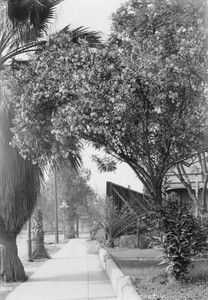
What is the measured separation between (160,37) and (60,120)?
241 centimetres

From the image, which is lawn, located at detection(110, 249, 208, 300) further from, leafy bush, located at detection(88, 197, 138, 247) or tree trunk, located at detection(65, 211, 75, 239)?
tree trunk, located at detection(65, 211, 75, 239)

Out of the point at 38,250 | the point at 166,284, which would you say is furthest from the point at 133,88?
the point at 38,250

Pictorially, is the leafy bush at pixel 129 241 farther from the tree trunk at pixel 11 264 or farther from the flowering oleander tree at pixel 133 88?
the flowering oleander tree at pixel 133 88

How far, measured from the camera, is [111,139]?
10.5 meters

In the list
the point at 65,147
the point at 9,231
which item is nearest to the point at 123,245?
the point at 9,231

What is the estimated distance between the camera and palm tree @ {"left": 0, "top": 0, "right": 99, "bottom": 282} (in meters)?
11.9

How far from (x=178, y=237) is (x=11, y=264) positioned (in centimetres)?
431

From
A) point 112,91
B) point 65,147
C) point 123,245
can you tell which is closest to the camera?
point 112,91

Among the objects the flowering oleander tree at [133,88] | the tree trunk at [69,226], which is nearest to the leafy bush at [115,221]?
the flowering oleander tree at [133,88]

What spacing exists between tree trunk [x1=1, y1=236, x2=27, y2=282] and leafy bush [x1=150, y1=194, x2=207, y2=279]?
373 cm

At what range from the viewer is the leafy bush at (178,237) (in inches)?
382

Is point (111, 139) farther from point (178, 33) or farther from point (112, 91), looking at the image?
point (178, 33)

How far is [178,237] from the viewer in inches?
383

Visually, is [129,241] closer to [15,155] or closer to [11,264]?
[11,264]
